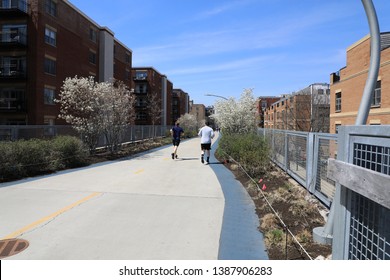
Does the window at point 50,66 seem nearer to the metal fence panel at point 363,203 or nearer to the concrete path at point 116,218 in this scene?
the concrete path at point 116,218

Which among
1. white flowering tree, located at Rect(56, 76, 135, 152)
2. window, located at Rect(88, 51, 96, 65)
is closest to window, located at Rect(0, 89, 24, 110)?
window, located at Rect(88, 51, 96, 65)

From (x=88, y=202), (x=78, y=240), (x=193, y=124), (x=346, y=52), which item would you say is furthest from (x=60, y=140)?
(x=193, y=124)

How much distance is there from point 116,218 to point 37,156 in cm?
665

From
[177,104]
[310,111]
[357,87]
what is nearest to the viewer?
[357,87]

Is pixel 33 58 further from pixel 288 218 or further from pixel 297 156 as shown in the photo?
pixel 288 218

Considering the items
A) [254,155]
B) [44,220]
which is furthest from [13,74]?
[44,220]

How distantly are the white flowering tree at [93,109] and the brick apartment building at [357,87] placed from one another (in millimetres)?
17089

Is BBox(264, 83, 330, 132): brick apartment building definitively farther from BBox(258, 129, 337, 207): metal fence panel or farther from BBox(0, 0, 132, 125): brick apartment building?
BBox(258, 129, 337, 207): metal fence panel

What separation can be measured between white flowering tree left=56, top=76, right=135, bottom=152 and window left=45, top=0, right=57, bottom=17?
568 inches

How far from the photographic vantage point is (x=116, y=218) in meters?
5.88

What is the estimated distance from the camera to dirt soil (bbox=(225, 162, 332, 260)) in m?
4.24

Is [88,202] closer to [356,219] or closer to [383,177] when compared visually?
[356,219]

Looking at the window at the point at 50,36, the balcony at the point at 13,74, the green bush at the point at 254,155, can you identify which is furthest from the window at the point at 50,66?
the green bush at the point at 254,155

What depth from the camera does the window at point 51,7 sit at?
1108 inches
